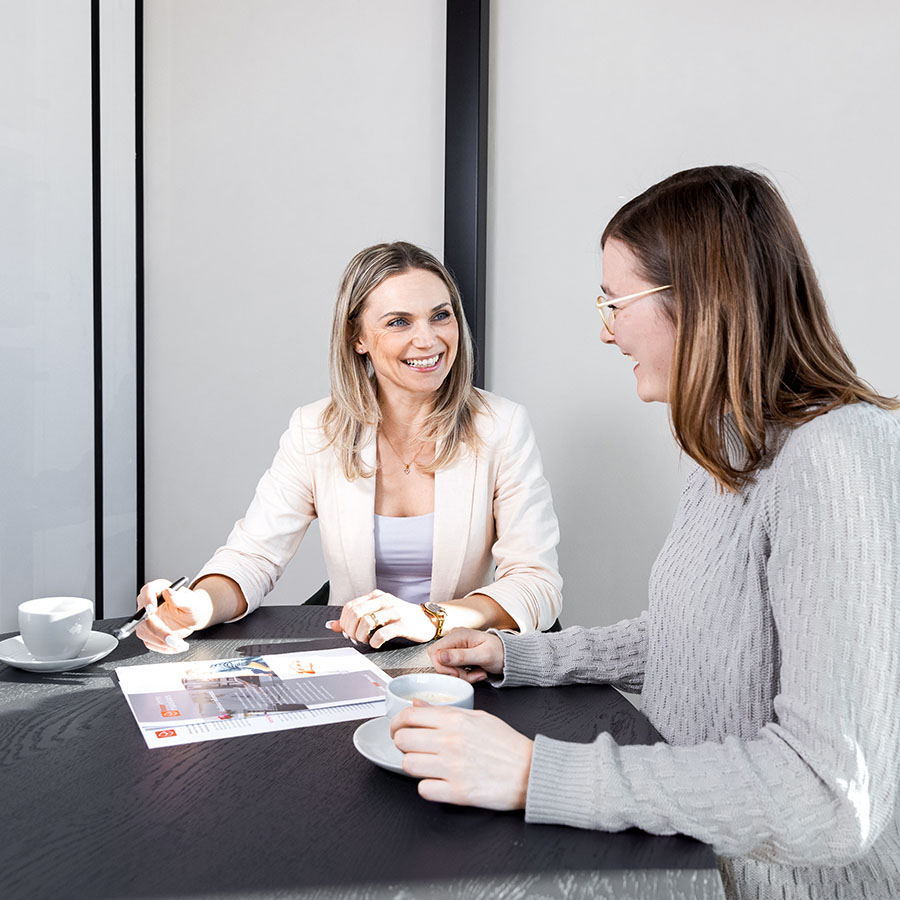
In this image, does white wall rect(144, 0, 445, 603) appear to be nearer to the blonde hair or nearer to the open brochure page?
the blonde hair

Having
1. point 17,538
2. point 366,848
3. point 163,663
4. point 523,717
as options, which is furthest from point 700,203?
point 17,538

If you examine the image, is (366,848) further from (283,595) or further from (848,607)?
(283,595)

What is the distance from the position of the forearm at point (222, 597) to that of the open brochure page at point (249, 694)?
217mm

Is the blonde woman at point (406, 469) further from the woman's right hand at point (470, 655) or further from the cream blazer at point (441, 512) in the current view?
the woman's right hand at point (470, 655)

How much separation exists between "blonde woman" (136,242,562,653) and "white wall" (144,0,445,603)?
2.98 ft

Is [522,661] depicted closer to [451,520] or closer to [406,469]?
Result: [451,520]

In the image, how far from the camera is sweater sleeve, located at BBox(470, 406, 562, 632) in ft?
5.64

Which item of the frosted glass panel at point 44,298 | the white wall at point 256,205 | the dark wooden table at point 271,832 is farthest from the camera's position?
the white wall at point 256,205

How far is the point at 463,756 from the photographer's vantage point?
2.79 feet

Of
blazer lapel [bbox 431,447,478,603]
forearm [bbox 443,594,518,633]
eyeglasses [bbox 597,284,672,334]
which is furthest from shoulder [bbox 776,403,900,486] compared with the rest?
blazer lapel [bbox 431,447,478,603]

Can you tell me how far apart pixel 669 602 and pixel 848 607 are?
293 millimetres

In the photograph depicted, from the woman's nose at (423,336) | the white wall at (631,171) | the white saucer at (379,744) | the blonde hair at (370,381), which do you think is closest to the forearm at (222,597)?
the blonde hair at (370,381)

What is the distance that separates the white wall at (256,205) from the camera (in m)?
2.95

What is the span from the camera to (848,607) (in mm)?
836
